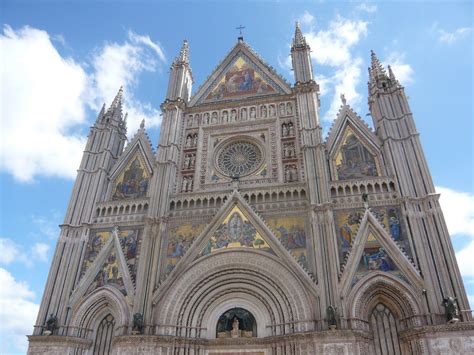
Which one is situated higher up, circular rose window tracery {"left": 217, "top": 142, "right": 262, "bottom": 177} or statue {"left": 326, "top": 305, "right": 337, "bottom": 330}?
circular rose window tracery {"left": 217, "top": 142, "right": 262, "bottom": 177}

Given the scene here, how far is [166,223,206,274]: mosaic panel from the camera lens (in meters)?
17.9

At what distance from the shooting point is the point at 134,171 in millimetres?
21828

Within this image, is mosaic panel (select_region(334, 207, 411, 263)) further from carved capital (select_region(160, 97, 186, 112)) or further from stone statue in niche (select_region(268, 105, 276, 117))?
carved capital (select_region(160, 97, 186, 112))

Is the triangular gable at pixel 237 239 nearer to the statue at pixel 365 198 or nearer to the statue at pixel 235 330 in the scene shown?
the statue at pixel 235 330

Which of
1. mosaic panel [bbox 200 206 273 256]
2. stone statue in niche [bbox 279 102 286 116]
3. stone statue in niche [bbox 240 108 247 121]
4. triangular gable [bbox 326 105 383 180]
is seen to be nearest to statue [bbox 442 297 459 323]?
triangular gable [bbox 326 105 383 180]

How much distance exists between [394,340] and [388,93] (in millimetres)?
12809

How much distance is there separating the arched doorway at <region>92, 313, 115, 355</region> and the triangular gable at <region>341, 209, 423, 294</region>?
11001mm

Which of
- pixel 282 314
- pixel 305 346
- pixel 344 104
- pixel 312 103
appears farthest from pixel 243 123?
pixel 305 346

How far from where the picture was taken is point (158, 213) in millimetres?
18938

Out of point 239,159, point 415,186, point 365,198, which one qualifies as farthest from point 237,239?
point 415,186

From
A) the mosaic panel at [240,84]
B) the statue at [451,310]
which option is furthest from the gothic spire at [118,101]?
the statue at [451,310]

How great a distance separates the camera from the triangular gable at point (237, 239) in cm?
1677

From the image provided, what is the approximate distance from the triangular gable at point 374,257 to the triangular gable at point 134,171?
11602 mm

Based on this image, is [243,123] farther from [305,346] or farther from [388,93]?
[305,346]
